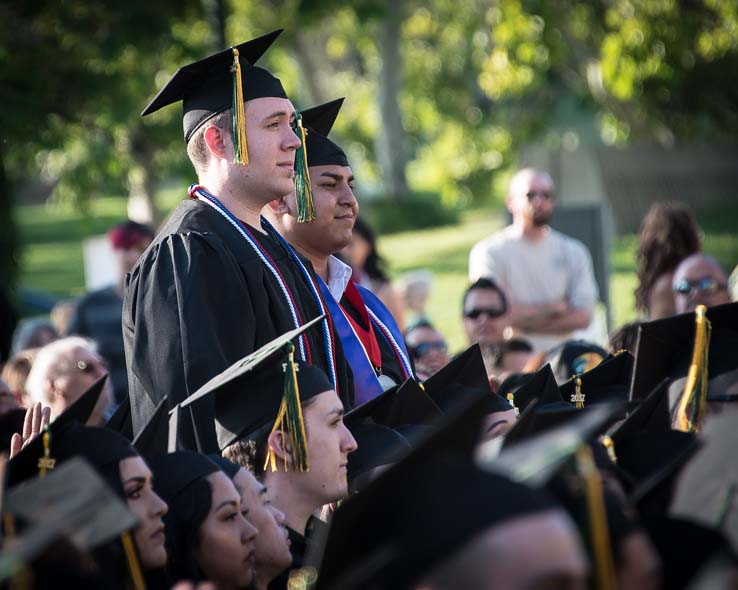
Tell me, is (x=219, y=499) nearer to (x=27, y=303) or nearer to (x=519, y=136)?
(x=27, y=303)

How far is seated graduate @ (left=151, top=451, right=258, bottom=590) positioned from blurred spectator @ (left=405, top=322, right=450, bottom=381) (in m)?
3.15

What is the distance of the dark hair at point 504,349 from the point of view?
7016mm

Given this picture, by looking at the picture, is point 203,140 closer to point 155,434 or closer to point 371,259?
point 155,434

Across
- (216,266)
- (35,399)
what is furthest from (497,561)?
(35,399)

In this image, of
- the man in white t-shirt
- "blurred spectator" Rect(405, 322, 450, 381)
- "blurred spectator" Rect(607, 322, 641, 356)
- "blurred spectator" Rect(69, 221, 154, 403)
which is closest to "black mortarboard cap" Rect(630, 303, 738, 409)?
"blurred spectator" Rect(607, 322, 641, 356)

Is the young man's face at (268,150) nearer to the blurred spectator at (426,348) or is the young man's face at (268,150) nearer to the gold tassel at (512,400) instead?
the gold tassel at (512,400)

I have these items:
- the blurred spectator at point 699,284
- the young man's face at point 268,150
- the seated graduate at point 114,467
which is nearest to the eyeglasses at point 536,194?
the blurred spectator at point 699,284

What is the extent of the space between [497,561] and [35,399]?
12.7ft

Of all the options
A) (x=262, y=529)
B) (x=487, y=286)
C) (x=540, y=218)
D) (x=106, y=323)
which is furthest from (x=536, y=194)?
(x=262, y=529)

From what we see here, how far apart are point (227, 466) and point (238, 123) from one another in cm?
144

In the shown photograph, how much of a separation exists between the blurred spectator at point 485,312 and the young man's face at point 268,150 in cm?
282

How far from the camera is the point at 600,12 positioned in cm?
1483

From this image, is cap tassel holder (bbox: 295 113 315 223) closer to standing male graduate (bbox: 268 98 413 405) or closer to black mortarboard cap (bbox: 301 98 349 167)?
standing male graduate (bbox: 268 98 413 405)

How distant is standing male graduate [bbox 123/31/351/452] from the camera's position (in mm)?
4223
